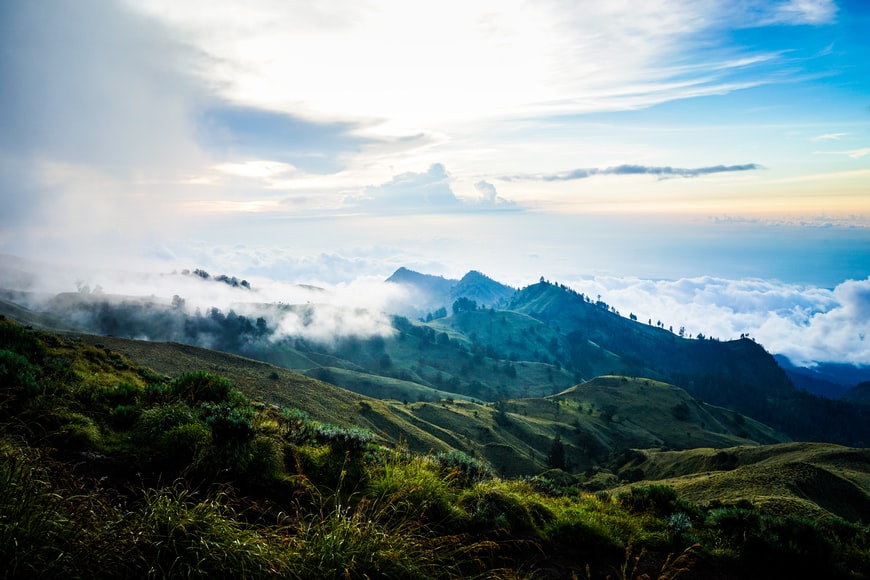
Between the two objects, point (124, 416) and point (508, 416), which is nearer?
point (124, 416)

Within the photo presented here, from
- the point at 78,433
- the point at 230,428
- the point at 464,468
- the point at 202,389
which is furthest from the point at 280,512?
the point at 202,389

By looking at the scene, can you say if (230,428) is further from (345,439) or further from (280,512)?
(280,512)

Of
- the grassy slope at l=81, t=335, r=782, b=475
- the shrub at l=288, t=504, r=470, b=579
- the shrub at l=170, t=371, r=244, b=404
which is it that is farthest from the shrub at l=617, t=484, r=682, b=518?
the grassy slope at l=81, t=335, r=782, b=475

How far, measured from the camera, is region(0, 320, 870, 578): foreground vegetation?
461cm

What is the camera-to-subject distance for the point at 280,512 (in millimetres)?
5957

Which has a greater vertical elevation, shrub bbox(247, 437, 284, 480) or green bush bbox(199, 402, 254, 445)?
green bush bbox(199, 402, 254, 445)

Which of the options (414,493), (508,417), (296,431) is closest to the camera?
(414,493)

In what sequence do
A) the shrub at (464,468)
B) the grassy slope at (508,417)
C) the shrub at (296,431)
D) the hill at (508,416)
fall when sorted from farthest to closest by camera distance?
the grassy slope at (508,417) → the hill at (508,416) → the shrub at (296,431) → the shrub at (464,468)

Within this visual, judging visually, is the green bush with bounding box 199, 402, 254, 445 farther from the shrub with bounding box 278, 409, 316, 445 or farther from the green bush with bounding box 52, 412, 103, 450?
the green bush with bounding box 52, 412, 103, 450

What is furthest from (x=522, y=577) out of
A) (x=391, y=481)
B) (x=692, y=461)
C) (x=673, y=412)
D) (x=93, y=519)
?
(x=673, y=412)

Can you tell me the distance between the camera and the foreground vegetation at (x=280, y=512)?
461cm

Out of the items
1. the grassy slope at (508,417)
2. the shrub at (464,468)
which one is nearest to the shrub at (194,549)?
the shrub at (464,468)

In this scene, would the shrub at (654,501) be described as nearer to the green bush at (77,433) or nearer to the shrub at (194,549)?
the shrub at (194,549)

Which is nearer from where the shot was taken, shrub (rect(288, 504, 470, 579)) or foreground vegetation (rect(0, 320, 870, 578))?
foreground vegetation (rect(0, 320, 870, 578))
